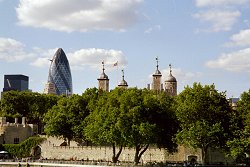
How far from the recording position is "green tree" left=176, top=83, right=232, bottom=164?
5697 cm

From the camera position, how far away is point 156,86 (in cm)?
11944

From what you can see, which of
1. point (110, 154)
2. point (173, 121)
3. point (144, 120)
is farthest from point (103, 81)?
point (144, 120)

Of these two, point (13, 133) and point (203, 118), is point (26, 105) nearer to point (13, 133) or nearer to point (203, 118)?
point (13, 133)

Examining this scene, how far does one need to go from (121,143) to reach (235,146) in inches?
580

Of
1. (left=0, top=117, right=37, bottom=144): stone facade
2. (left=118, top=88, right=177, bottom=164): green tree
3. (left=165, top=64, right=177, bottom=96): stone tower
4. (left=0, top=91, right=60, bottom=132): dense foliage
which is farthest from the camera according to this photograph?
(left=165, top=64, right=177, bottom=96): stone tower

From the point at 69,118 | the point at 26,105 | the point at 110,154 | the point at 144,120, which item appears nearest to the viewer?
the point at 144,120

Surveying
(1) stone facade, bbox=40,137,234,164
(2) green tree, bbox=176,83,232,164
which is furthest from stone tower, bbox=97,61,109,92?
(2) green tree, bbox=176,83,232,164

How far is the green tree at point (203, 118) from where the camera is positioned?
56969 millimetres

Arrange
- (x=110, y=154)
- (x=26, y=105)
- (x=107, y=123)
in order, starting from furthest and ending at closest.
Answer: (x=26, y=105)
(x=110, y=154)
(x=107, y=123)

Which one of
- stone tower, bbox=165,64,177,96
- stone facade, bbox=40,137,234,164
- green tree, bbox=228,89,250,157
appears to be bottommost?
stone facade, bbox=40,137,234,164

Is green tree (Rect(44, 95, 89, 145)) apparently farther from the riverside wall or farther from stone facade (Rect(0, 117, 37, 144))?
stone facade (Rect(0, 117, 37, 144))

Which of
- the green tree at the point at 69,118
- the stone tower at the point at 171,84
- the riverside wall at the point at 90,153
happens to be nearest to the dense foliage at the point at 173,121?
the riverside wall at the point at 90,153

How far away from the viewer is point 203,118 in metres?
59.1

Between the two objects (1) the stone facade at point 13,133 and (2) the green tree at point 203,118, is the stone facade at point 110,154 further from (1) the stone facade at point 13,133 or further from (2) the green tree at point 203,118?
(1) the stone facade at point 13,133
